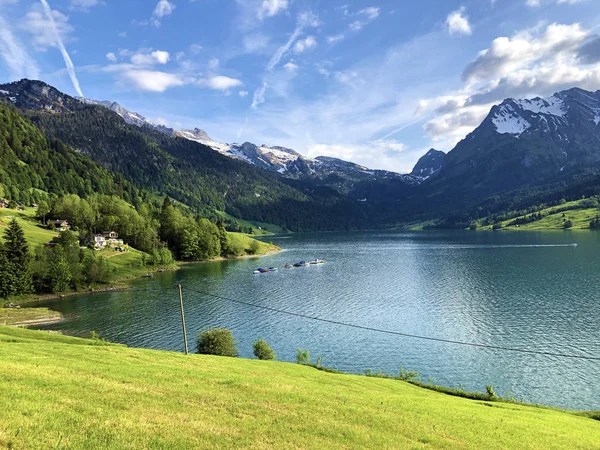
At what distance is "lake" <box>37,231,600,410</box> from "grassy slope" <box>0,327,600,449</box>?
29.1 m

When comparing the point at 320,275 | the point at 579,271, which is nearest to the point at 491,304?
the point at 579,271

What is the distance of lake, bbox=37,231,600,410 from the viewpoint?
195 ft

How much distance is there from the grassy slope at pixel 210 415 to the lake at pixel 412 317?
1145 inches

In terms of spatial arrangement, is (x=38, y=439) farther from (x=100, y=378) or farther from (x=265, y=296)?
(x=265, y=296)

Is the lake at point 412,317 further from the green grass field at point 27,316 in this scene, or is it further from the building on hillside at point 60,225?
the building on hillside at point 60,225

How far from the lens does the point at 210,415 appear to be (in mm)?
19781

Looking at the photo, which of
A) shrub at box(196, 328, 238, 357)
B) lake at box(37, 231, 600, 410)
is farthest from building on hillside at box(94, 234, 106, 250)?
shrub at box(196, 328, 238, 357)

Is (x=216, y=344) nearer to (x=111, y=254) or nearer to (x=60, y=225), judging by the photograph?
(x=111, y=254)

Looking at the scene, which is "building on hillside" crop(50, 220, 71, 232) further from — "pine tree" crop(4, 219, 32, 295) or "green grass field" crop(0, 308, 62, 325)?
"green grass field" crop(0, 308, 62, 325)

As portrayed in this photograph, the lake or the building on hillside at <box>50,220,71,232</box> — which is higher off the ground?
the building on hillside at <box>50,220,71,232</box>

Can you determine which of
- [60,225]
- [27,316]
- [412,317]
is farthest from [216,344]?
[60,225]

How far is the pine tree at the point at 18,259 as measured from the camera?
107 m

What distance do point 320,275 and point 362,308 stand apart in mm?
58228

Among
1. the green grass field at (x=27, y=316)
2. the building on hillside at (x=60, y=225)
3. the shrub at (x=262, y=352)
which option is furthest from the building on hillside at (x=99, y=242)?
the shrub at (x=262, y=352)
